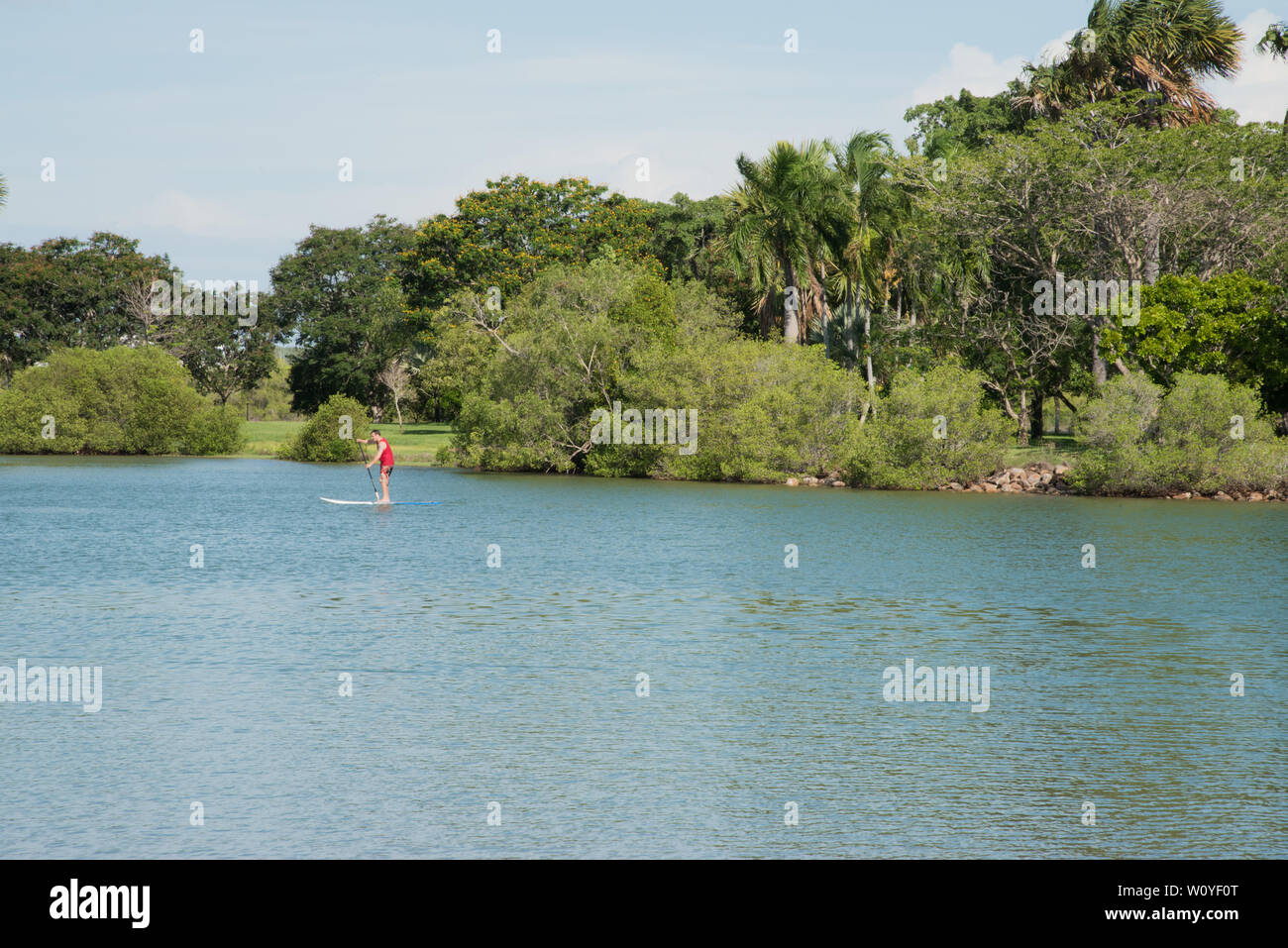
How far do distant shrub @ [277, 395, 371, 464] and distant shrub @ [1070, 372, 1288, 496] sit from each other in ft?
130

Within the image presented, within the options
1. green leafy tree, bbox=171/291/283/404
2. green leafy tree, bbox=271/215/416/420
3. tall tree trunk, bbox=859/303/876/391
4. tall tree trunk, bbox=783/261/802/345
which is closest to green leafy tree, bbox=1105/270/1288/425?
tall tree trunk, bbox=859/303/876/391

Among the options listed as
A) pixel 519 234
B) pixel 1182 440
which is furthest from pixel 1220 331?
pixel 519 234

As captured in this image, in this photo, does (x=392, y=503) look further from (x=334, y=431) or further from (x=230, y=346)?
(x=230, y=346)

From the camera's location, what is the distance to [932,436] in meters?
46.8

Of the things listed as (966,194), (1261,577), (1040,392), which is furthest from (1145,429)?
(1261,577)

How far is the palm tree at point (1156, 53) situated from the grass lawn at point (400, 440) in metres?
37.9

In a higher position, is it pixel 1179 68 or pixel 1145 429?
pixel 1179 68

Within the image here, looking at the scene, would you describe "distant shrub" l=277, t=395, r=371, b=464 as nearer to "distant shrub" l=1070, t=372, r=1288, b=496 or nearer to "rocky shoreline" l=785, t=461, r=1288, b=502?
"rocky shoreline" l=785, t=461, r=1288, b=502

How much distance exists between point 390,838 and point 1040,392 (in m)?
57.2

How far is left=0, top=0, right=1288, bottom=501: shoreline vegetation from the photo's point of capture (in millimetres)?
45938
